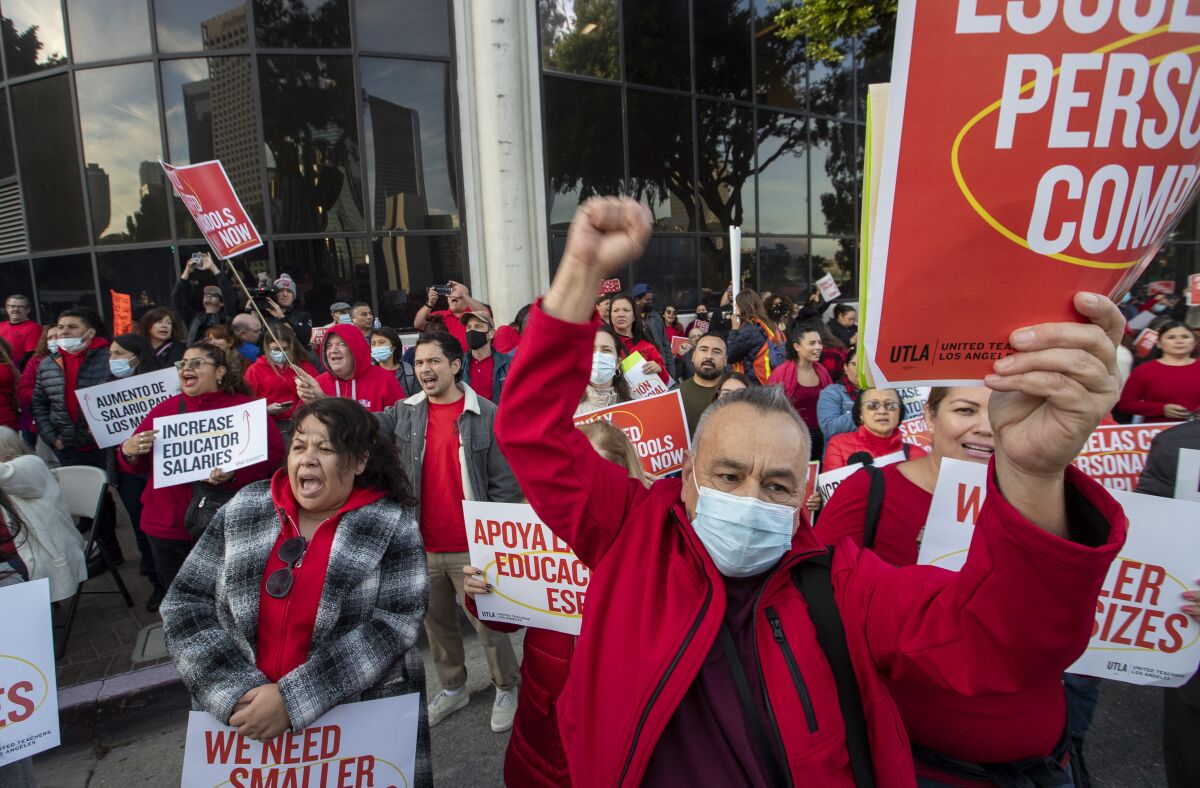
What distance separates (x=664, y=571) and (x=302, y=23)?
11217 millimetres

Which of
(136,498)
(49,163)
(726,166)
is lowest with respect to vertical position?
(136,498)

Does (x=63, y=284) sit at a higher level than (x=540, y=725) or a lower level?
higher

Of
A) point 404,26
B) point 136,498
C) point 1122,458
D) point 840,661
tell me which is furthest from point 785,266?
point 840,661

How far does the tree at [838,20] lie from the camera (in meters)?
11.2

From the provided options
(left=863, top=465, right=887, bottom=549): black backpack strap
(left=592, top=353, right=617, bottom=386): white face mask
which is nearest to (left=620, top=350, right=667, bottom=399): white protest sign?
(left=592, top=353, right=617, bottom=386): white face mask

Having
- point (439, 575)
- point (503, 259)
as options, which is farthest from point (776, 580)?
point (503, 259)

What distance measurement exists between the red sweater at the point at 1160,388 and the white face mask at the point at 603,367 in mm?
3863

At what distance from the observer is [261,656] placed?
2.29 m

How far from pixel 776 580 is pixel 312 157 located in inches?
419

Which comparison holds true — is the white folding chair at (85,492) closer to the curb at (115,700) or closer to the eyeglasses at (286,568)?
the curb at (115,700)

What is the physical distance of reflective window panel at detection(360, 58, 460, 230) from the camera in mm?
10328

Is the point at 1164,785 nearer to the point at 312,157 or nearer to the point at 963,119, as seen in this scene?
the point at 963,119

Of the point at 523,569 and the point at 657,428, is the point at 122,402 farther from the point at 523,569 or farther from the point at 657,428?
the point at 657,428

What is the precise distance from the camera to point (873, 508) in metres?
2.19
